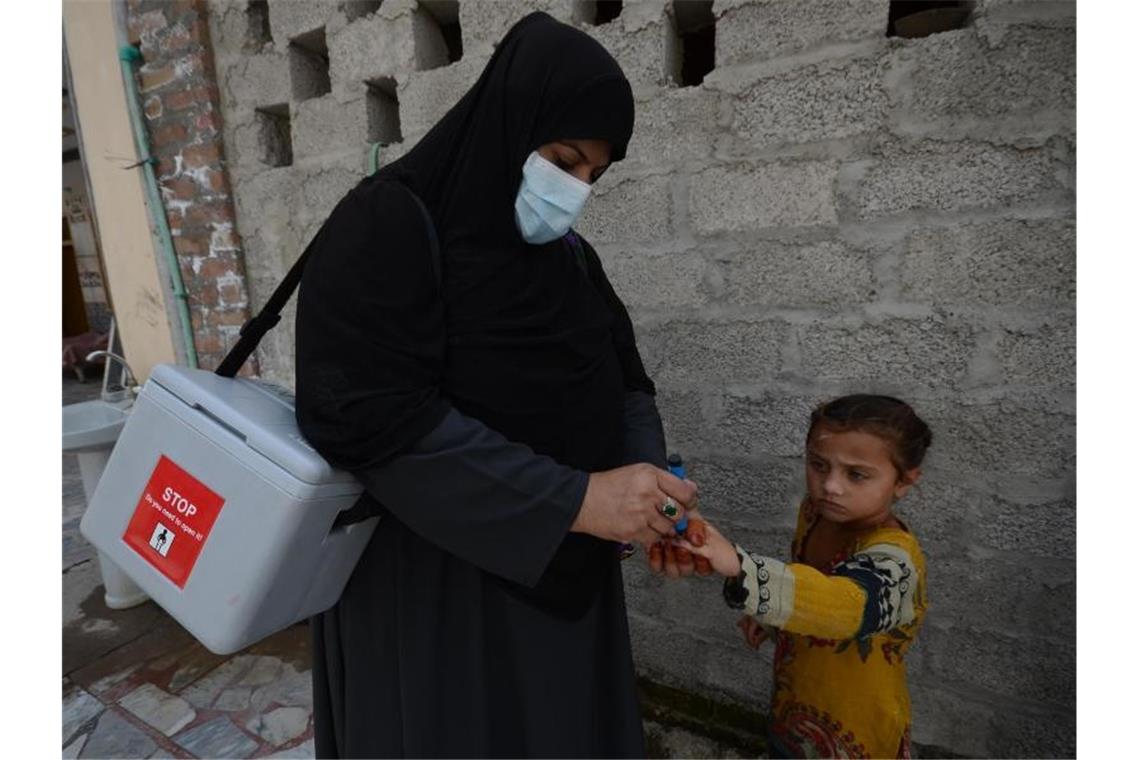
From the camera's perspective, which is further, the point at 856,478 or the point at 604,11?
the point at 604,11

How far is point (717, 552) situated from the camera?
43.6 inches

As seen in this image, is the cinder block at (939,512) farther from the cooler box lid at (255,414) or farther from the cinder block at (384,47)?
the cinder block at (384,47)

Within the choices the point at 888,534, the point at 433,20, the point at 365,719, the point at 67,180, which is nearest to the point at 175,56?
the point at 433,20

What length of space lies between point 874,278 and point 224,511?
1.63 metres

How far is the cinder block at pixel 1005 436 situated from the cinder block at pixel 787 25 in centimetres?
101

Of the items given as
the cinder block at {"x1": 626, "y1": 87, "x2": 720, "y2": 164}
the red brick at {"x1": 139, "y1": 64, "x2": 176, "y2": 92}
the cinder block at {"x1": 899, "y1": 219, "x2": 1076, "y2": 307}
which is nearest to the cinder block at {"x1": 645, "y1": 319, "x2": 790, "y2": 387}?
the cinder block at {"x1": 899, "y1": 219, "x2": 1076, "y2": 307}

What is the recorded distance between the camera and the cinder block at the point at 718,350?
176 cm

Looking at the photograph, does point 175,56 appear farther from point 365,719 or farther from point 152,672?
point 365,719

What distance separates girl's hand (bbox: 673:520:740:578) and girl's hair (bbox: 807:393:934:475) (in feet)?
1.19

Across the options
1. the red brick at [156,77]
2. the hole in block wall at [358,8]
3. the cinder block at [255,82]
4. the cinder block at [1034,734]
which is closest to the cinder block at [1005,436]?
the cinder block at [1034,734]

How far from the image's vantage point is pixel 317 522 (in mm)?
987

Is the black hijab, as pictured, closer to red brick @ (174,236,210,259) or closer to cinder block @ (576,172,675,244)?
cinder block @ (576,172,675,244)

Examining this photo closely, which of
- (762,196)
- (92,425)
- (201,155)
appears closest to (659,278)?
(762,196)

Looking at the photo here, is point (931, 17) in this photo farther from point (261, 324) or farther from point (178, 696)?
point (178, 696)
